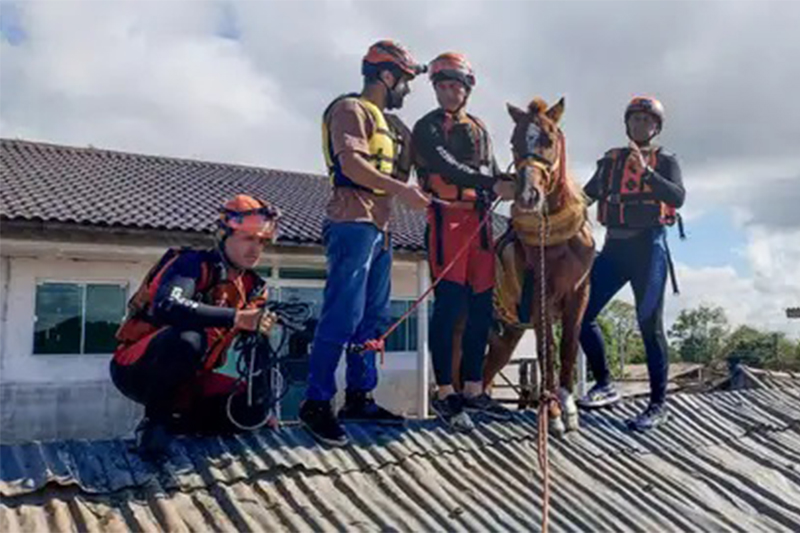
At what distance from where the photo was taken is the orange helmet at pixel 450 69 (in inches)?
215

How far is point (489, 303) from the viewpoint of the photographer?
571cm

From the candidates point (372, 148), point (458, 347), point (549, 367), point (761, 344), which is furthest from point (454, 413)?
point (761, 344)

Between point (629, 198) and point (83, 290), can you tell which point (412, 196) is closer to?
point (629, 198)

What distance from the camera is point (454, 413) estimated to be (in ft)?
17.8

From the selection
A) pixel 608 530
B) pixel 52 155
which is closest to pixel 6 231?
pixel 52 155

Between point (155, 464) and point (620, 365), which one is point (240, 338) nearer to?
point (155, 464)

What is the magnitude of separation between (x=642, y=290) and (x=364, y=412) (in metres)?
2.46

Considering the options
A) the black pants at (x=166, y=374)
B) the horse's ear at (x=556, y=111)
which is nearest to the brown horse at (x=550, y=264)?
the horse's ear at (x=556, y=111)

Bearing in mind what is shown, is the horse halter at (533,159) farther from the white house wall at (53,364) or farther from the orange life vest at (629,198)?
the white house wall at (53,364)

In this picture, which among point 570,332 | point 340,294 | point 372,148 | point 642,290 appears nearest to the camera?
point 340,294

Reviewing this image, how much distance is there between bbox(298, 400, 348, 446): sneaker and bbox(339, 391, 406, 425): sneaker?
40 cm

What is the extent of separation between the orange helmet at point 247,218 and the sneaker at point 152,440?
1104 mm

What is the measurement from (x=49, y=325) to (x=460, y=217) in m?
8.00

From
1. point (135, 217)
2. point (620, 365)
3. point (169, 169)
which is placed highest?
point (169, 169)
